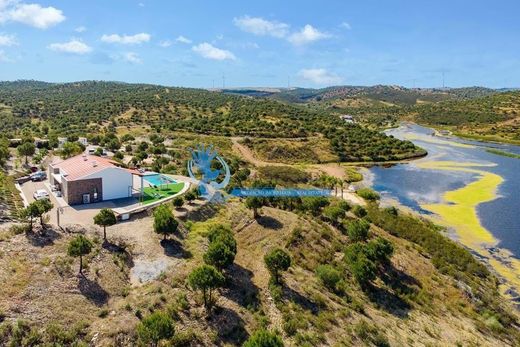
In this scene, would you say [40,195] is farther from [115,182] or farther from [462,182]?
[462,182]

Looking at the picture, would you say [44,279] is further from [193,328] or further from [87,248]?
[193,328]

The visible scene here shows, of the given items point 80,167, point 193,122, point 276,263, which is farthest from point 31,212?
point 193,122

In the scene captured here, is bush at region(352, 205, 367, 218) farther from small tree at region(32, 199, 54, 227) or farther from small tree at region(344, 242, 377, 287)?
small tree at region(32, 199, 54, 227)

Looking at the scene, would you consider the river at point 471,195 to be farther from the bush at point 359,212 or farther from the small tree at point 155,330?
the small tree at point 155,330

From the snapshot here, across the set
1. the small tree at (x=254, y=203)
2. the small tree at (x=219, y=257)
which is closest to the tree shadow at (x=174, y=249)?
the small tree at (x=219, y=257)

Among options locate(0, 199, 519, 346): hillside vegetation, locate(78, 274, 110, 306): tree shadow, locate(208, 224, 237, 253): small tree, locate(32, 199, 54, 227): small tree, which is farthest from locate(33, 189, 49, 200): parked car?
locate(208, 224, 237, 253): small tree

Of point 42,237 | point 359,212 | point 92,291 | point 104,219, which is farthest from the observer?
point 359,212
